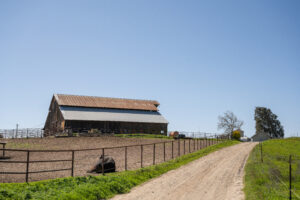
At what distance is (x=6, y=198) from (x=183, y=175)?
1056 cm

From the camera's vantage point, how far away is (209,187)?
14.6 meters

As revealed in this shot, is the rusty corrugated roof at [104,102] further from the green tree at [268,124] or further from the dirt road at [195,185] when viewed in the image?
the green tree at [268,124]

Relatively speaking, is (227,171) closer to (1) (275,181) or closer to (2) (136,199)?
(1) (275,181)

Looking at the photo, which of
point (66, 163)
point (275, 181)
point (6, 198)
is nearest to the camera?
point (6, 198)

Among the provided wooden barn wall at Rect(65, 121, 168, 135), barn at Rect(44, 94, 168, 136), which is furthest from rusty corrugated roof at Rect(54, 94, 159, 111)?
wooden barn wall at Rect(65, 121, 168, 135)

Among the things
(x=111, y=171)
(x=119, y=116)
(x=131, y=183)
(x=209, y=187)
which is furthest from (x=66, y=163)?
(x=119, y=116)

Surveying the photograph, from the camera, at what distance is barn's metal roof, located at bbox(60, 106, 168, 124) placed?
2228 inches

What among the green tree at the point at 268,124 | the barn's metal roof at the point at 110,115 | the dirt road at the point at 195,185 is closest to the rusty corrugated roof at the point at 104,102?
the barn's metal roof at the point at 110,115

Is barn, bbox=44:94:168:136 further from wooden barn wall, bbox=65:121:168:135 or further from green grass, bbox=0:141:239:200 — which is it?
green grass, bbox=0:141:239:200

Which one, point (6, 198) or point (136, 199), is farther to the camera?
point (136, 199)

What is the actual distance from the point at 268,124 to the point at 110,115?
241ft

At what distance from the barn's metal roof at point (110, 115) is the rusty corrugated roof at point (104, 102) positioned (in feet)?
3.43

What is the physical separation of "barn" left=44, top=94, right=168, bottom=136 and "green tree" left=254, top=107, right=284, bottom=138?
57.7 metres

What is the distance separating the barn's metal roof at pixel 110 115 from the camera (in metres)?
56.6
